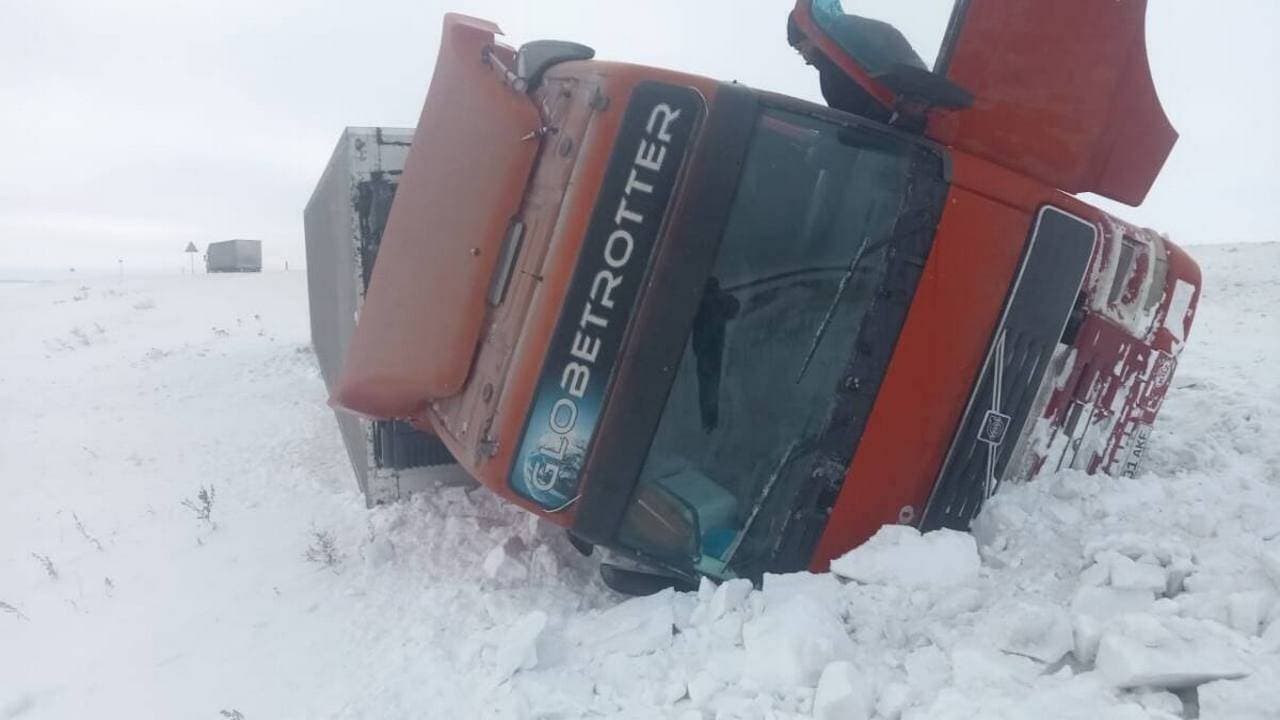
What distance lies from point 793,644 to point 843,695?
221 mm

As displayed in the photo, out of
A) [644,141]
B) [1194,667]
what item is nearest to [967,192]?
[644,141]

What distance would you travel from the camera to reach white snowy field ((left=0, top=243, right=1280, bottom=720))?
1.92m

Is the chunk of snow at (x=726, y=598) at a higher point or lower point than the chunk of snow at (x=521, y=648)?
higher

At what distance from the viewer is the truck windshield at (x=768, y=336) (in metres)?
2.55

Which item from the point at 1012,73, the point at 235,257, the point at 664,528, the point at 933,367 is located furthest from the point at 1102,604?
the point at 235,257

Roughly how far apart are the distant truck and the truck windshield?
2401 centimetres

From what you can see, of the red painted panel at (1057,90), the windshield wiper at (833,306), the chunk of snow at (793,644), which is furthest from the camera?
the red painted panel at (1057,90)

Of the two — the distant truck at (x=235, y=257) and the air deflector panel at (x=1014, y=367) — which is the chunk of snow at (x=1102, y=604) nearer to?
the air deflector panel at (x=1014, y=367)

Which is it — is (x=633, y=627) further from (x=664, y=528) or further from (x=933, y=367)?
(x=933, y=367)

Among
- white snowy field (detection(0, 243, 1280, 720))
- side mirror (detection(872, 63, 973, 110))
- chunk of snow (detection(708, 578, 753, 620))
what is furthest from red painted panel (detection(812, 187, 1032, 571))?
chunk of snow (detection(708, 578, 753, 620))

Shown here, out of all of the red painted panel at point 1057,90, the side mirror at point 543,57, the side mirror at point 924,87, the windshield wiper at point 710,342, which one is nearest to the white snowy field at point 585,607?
the windshield wiper at point 710,342

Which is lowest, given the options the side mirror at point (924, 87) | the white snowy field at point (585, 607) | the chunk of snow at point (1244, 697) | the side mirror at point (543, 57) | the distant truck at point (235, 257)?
the distant truck at point (235, 257)

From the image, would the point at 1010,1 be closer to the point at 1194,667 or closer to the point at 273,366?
the point at 1194,667

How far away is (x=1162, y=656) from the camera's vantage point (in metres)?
1.75
